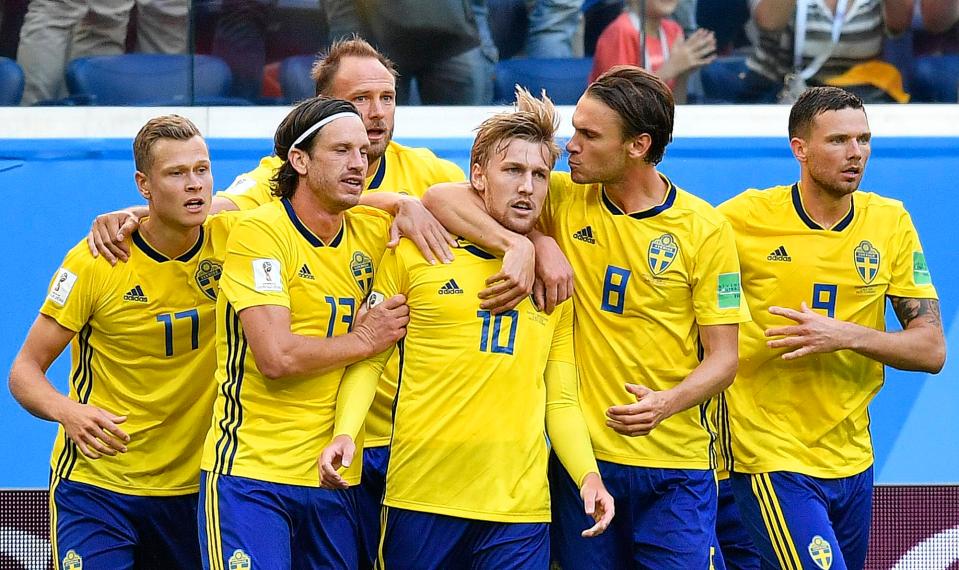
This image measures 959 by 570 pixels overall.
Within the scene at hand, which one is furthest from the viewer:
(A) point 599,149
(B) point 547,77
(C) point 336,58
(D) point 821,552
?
(B) point 547,77

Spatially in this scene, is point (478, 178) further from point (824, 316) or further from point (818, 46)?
point (818, 46)

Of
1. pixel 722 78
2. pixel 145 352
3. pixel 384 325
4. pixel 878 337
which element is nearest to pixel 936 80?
pixel 722 78

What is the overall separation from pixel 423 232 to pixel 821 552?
178 centimetres

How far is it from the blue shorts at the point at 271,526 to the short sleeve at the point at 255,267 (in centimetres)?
58

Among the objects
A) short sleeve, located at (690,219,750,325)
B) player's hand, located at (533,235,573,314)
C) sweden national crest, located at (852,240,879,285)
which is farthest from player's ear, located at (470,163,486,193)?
sweden national crest, located at (852,240,879,285)

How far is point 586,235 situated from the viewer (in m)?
4.70

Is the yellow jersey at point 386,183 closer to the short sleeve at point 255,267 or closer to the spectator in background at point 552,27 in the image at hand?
the short sleeve at point 255,267

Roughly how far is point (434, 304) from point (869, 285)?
66.0 inches

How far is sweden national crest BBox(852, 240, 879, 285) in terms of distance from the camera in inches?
196

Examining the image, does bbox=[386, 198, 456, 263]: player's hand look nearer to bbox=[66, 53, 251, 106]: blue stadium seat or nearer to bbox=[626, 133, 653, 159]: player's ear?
bbox=[626, 133, 653, 159]: player's ear

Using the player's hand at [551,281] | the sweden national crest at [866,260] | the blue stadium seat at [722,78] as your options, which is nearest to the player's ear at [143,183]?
the player's hand at [551,281]

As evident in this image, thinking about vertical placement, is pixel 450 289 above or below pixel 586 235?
below

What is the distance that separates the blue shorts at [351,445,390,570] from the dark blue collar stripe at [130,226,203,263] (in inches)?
Answer: 36.8

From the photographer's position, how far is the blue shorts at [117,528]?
15.8ft
